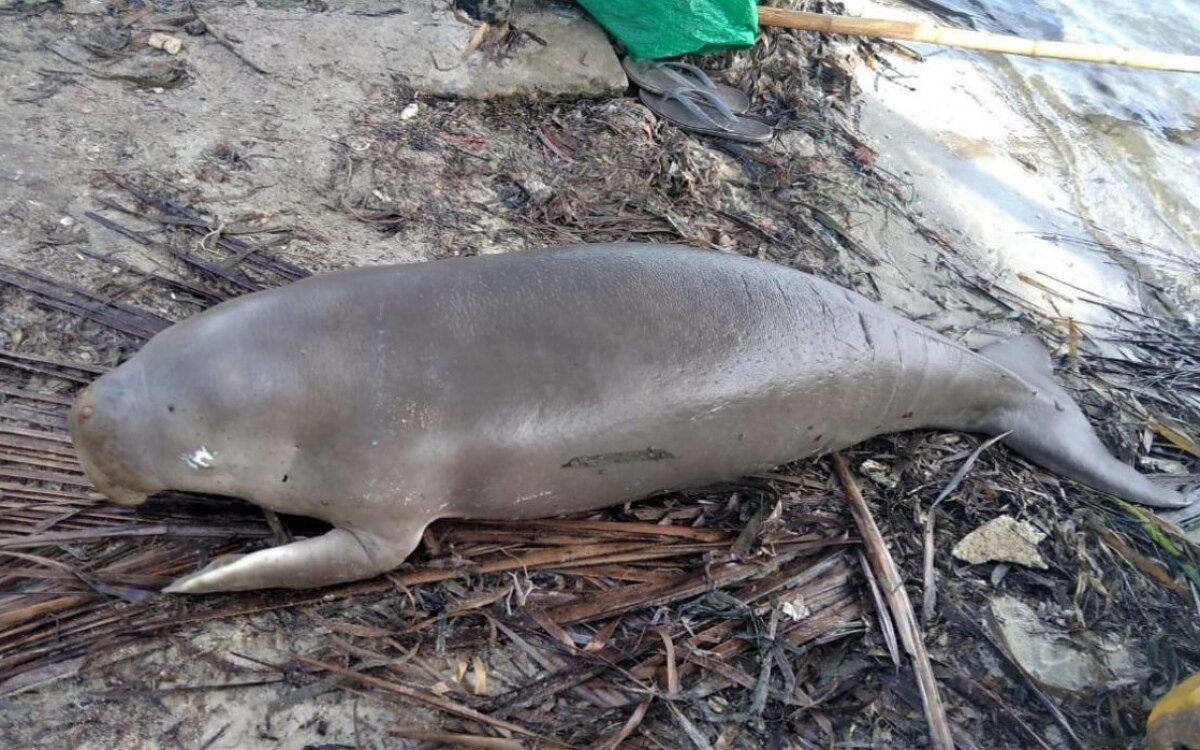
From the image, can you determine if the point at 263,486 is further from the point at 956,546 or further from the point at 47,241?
the point at 956,546

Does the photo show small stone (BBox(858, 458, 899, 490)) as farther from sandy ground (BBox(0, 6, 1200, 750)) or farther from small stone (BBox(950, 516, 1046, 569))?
sandy ground (BBox(0, 6, 1200, 750))

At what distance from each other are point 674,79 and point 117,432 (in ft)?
13.7

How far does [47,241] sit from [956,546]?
13.2 feet

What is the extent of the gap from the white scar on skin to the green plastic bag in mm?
4109

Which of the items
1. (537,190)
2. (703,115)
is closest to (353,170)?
(537,190)

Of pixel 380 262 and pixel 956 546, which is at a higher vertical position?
pixel 380 262

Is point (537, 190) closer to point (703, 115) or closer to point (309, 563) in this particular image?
point (703, 115)

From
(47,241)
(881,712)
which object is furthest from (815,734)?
(47,241)

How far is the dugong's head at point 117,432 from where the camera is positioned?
9.35ft

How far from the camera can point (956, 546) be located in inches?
144

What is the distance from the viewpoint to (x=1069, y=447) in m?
4.03

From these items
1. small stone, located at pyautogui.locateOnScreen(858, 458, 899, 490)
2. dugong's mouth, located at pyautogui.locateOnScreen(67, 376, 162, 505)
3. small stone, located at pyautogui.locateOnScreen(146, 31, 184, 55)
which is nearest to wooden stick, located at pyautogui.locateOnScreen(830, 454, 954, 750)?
small stone, located at pyautogui.locateOnScreen(858, 458, 899, 490)

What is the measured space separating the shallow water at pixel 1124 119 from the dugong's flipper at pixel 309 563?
5046 mm

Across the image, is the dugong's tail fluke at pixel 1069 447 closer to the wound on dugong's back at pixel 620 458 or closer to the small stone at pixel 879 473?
the small stone at pixel 879 473
